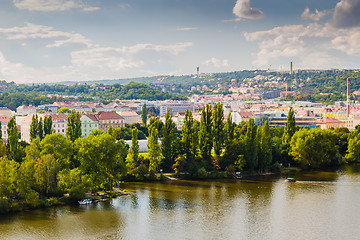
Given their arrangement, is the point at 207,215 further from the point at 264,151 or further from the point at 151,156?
the point at 264,151

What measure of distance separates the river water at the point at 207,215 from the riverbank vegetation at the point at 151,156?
1938 millimetres

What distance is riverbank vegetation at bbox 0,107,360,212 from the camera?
30.2m

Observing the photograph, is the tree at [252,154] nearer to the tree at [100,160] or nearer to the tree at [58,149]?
the tree at [100,160]

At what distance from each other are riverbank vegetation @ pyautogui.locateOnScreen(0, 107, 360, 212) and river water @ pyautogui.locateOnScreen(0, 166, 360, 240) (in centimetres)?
194

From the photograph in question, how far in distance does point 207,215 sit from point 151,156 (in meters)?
12.2

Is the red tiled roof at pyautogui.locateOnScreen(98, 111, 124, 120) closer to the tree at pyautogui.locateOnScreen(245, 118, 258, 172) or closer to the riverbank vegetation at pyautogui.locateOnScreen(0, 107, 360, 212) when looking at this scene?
the riverbank vegetation at pyautogui.locateOnScreen(0, 107, 360, 212)

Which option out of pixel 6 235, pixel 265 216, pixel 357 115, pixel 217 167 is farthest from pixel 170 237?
pixel 357 115

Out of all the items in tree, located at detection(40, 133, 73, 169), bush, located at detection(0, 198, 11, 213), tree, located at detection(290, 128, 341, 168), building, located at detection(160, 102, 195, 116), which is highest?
building, located at detection(160, 102, 195, 116)

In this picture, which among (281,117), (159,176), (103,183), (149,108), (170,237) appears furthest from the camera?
(149,108)

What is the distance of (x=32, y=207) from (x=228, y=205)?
12.6 metres

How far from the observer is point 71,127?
41031 millimetres

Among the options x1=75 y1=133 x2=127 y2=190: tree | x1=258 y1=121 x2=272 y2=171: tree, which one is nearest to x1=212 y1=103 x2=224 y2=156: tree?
x1=258 y1=121 x2=272 y2=171: tree

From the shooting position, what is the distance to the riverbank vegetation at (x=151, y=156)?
3016 centimetres

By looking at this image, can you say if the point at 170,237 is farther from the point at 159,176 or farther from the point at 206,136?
the point at 206,136
